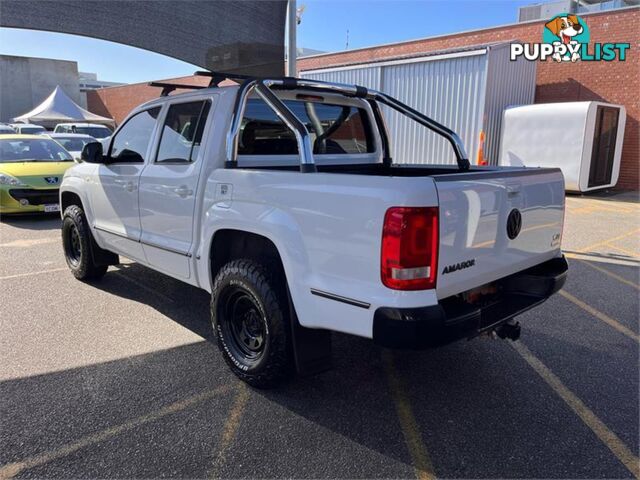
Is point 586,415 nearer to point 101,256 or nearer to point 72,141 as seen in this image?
point 101,256

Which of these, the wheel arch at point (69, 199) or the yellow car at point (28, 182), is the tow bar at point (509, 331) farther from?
the yellow car at point (28, 182)

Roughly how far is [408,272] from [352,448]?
104 centimetres

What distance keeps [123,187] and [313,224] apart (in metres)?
2.54

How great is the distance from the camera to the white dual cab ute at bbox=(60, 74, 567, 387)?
2.45m

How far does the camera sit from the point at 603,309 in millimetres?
4879

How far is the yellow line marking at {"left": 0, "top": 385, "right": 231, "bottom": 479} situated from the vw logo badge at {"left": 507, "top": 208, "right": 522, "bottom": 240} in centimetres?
206

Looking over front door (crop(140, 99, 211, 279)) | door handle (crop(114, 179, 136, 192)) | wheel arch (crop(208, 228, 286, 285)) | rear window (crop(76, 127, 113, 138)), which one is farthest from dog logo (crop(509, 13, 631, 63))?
rear window (crop(76, 127, 113, 138))

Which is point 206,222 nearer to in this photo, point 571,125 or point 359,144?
point 359,144

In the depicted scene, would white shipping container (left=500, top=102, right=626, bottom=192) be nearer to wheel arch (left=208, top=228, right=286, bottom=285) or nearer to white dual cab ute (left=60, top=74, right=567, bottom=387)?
white dual cab ute (left=60, top=74, right=567, bottom=387)

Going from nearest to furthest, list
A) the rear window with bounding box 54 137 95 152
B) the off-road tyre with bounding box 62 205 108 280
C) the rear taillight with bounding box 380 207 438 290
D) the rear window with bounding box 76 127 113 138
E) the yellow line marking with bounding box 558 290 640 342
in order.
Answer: the rear taillight with bounding box 380 207 438 290 → the yellow line marking with bounding box 558 290 640 342 → the off-road tyre with bounding box 62 205 108 280 → the rear window with bounding box 54 137 95 152 → the rear window with bounding box 76 127 113 138

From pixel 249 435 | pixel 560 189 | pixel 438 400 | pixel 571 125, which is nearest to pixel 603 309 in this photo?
pixel 560 189

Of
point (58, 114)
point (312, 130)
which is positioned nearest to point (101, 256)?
point (312, 130)

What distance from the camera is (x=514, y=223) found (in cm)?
298

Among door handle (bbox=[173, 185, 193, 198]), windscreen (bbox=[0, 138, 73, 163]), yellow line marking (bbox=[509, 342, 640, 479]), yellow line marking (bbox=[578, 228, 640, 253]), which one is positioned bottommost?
yellow line marking (bbox=[509, 342, 640, 479])
